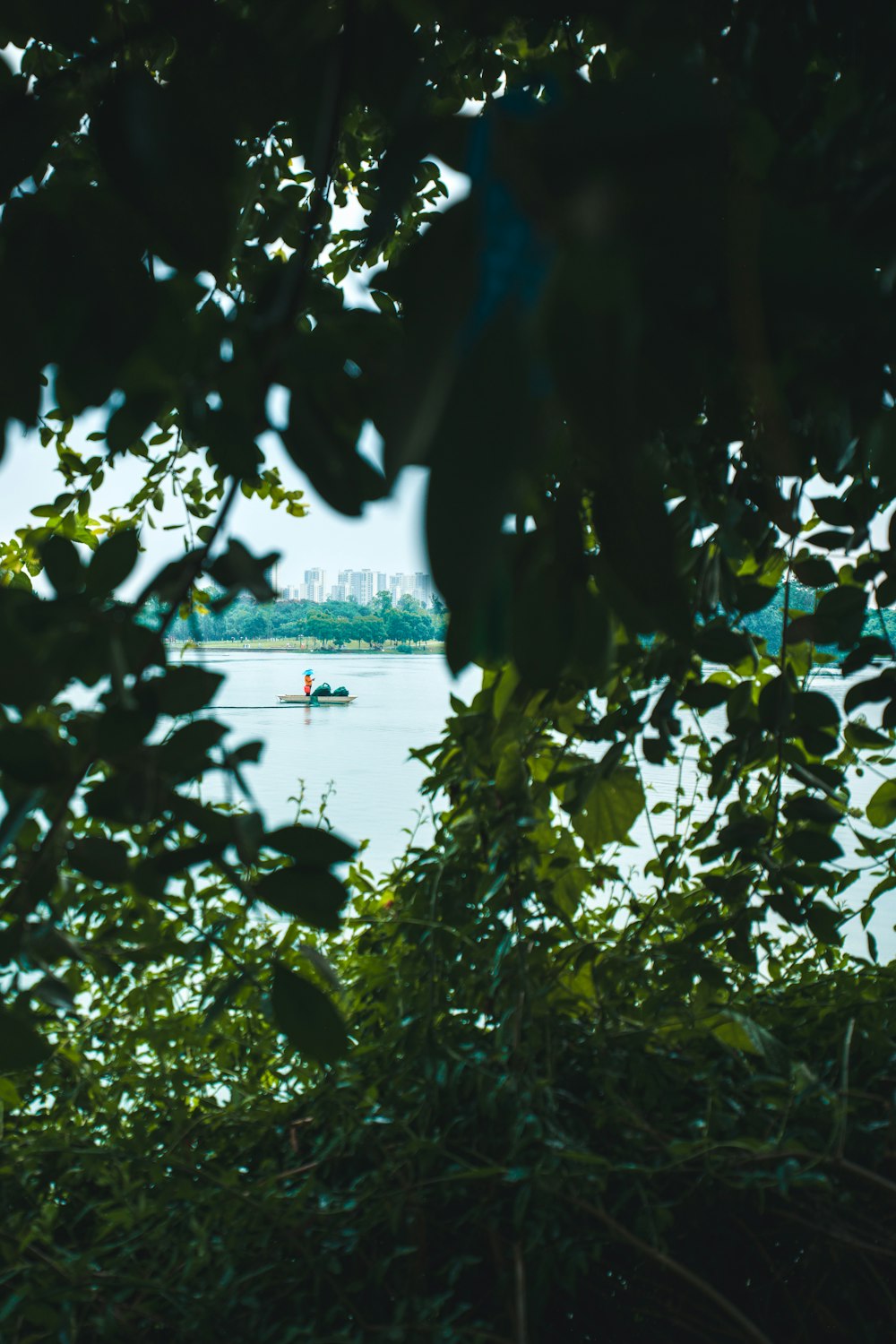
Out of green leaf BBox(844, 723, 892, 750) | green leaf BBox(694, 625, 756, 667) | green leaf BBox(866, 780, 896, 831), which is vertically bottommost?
green leaf BBox(866, 780, 896, 831)

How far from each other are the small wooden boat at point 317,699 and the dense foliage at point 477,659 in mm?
477

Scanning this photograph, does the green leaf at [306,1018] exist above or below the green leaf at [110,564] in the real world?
below

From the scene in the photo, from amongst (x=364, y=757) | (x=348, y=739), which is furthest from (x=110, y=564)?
(x=348, y=739)

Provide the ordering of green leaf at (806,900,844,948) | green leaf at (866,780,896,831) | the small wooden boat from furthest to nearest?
the small wooden boat < green leaf at (866,780,896,831) < green leaf at (806,900,844,948)

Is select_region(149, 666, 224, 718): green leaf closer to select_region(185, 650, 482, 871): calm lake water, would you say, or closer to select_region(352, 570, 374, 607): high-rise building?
select_region(185, 650, 482, 871): calm lake water

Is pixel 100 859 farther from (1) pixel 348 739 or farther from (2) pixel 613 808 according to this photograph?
(1) pixel 348 739

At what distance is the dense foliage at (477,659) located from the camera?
19 cm

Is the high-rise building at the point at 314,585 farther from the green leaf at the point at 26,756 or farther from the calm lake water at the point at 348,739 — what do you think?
the green leaf at the point at 26,756

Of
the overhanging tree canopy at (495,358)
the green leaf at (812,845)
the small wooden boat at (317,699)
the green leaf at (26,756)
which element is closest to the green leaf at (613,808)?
the overhanging tree canopy at (495,358)

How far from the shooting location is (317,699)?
2.13 metres

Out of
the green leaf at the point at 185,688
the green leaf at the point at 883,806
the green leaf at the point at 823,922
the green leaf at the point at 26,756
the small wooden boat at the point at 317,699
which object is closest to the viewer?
the green leaf at the point at 26,756

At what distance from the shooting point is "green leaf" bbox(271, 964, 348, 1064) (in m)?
0.45

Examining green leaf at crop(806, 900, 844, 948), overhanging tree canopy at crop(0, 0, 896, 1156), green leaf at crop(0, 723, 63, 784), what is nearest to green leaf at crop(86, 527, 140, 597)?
overhanging tree canopy at crop(0, 0, 896, 1156)

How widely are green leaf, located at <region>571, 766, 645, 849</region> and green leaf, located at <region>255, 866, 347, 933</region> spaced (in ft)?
1.92
